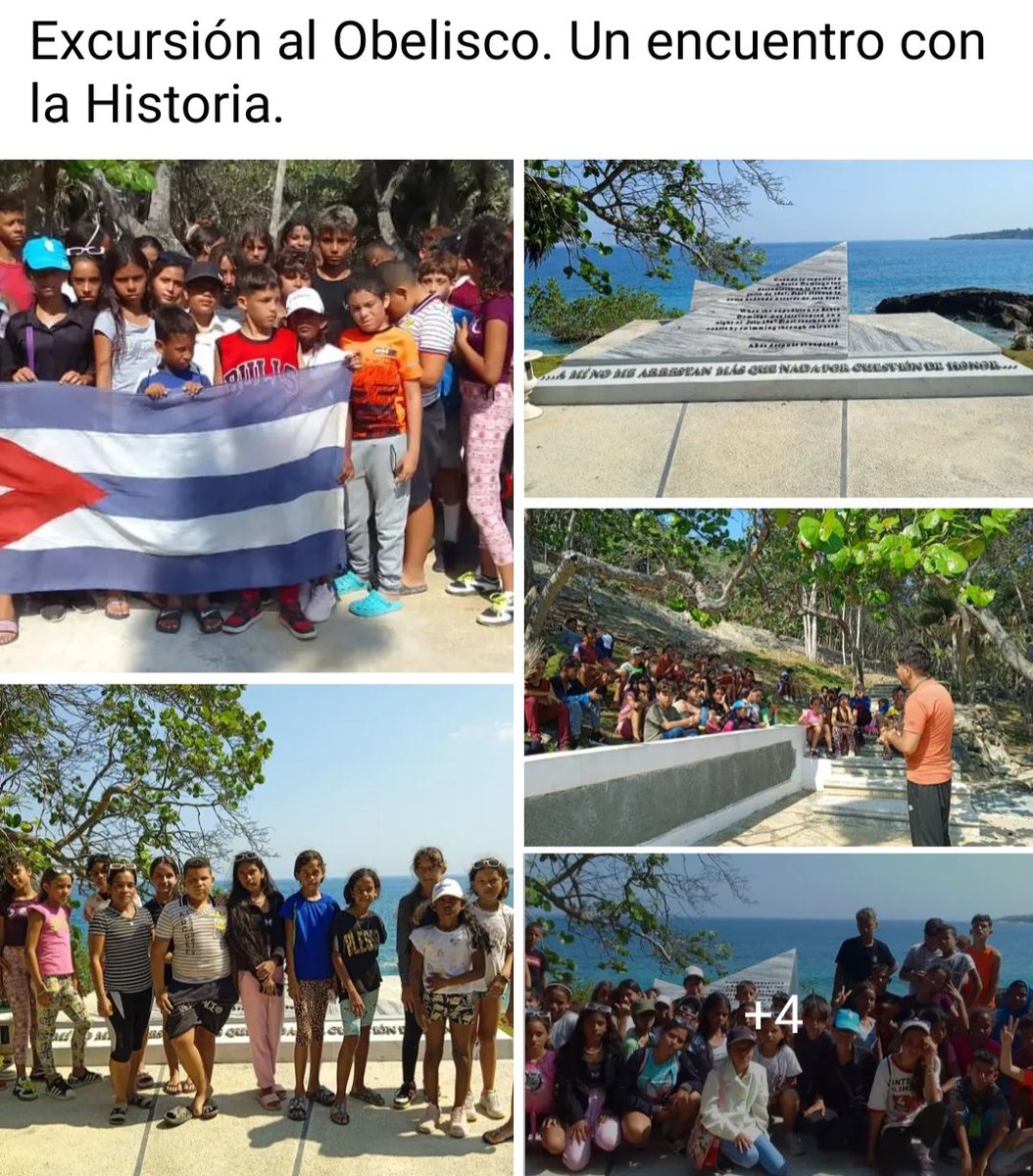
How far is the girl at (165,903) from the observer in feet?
18.4

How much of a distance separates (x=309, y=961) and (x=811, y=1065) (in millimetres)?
1900

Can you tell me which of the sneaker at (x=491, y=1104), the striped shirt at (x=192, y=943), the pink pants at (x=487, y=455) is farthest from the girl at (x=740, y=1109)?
the pink pants at (x=487, y=455)

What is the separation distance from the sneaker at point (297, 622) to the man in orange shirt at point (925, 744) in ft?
7.18

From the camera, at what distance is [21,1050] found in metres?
5.74

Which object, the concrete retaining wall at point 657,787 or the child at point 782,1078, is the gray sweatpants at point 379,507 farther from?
the child at point 782,1078

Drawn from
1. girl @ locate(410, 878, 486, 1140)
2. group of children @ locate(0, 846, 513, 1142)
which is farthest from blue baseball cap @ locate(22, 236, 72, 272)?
girl @ locate(410, 878, 486, 1140)

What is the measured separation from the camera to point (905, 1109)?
554 centimetres

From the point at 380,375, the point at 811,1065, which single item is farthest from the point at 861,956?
the point at 380,375

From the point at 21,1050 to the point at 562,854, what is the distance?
7.18ft

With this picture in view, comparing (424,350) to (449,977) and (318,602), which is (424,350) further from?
(449,977)

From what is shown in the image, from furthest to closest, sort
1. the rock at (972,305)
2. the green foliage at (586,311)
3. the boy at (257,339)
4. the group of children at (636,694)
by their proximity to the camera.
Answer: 1. the rock at (972,305)
2. the green foliage at (586,311)
3. the group of children at (636,694)
4. the boy at (257,339)

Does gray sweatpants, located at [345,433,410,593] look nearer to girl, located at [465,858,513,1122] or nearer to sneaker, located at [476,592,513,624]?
sneaker, located at [476,592,513,624]

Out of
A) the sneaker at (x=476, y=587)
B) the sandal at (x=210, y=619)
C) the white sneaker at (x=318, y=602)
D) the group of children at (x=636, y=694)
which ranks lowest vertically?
the group of children at (x=636, y=694)
